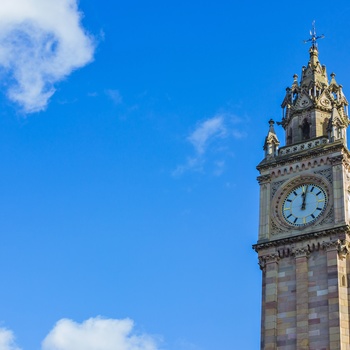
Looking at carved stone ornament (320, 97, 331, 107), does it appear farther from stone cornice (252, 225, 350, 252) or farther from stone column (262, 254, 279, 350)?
stone column (262, 254, 279, 350)

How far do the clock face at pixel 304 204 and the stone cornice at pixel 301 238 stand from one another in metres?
1.30

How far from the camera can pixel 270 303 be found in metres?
53.3

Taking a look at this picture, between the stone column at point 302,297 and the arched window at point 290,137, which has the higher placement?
the arched window at point 290,137

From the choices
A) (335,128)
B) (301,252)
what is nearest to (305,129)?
(335,128)

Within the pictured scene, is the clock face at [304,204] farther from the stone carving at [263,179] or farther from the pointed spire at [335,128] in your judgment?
the pointed spire at [335,128]

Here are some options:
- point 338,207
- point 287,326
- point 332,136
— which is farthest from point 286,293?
point 332,136

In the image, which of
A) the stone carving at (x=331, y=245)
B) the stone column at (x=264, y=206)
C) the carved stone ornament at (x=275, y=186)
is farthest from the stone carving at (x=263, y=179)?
the stone carving at (x=331, y=245)

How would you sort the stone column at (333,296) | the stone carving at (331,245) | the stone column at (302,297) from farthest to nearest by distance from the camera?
the stone carving at (331,245)
the stone column at (302,297)
the stone column at (333,296)

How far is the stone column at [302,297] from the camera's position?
50.9 meters

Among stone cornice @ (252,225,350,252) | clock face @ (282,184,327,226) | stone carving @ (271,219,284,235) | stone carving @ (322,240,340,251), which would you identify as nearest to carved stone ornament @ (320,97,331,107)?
clock face @ (282,184,327,226)

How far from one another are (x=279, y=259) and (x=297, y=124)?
11600 millimetres

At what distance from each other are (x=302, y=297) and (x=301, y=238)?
395cm

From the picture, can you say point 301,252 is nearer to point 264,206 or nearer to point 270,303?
point 270,303

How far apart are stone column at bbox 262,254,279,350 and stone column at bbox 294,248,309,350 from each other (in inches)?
58.3
